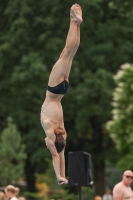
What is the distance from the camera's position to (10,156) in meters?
27.4

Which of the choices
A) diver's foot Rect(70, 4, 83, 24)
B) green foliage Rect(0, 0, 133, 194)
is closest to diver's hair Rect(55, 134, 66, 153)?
diver's foot Rect(70, 4, 83, 24)

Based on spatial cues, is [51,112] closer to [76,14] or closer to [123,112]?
[76,14]

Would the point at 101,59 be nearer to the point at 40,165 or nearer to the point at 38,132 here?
the point at 38,132

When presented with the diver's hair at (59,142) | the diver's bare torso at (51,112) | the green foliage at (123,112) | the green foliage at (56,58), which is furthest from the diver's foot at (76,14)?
the green foliage at (56,58)

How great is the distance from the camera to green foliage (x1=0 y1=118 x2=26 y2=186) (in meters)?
26.9

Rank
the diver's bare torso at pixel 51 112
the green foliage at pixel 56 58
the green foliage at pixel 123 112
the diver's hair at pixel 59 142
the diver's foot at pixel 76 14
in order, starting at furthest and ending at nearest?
1. the green foliage at pixel 56 58
2. the green foliage at pixel 123 112
3. the diver's hair at pixel 59 142
4. the diver's bare torso at pixel 51 112
5. the diver's foot at pixel 76 14

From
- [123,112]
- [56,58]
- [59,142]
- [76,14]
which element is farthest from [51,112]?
[56,58]

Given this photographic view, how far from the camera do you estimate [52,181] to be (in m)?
29.9

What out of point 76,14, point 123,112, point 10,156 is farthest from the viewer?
point 10,156

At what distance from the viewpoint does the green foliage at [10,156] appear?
26.9 metres

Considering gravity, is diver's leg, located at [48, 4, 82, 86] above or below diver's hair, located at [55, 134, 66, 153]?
above

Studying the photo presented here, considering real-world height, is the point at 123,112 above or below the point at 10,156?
above

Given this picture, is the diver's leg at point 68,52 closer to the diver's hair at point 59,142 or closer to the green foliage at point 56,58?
the diver's hair at point 59,142

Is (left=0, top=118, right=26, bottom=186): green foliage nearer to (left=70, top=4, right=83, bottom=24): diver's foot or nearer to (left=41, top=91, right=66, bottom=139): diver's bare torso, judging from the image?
(left=41, top=91, right=66, bottom=139): diver's bare torso
